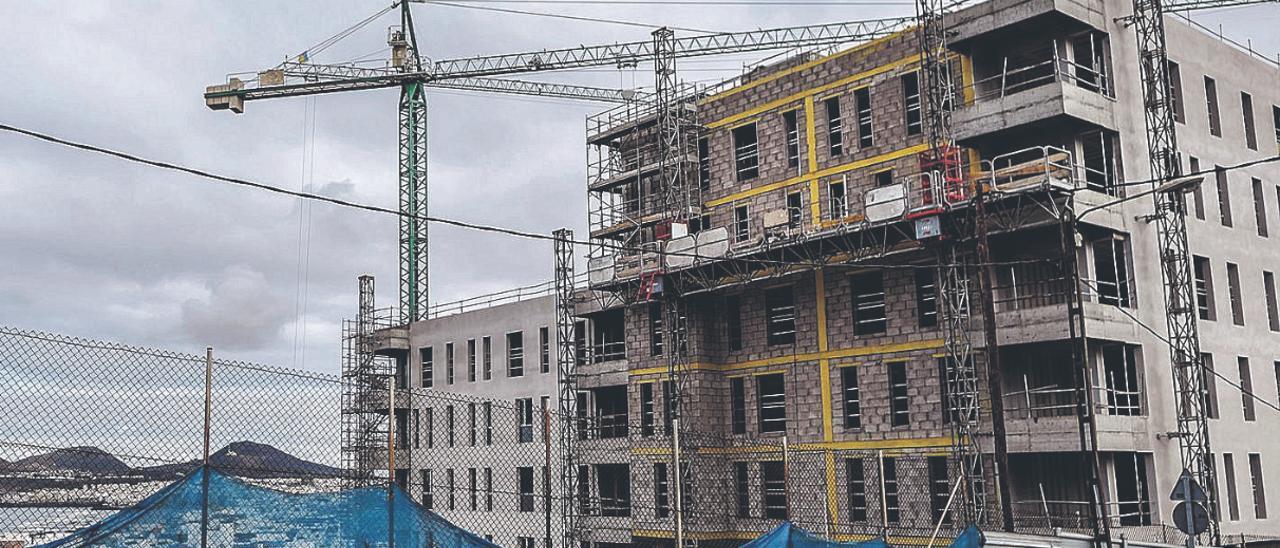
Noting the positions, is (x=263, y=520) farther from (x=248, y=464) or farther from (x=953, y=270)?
(x=953, y=270)

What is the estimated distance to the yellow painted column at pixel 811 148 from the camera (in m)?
43.2

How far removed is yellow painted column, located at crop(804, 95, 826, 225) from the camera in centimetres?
4325

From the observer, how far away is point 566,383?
5172 cm

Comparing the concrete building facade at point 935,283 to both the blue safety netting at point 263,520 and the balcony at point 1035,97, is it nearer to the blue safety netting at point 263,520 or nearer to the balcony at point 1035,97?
the balcony at point 1035,97

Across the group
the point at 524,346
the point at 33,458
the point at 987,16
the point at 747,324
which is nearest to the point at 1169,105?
the point at 987,16

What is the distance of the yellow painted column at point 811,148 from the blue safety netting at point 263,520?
28.7m

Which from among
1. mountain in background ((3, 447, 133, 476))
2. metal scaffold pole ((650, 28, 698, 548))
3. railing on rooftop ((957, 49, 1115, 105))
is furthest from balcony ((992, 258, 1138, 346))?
mountain in background ((3, 447, 133, 476))

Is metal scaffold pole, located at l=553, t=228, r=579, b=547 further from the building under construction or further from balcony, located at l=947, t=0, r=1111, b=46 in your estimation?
balcony, located at l=947, t=0, r=1111, b=46

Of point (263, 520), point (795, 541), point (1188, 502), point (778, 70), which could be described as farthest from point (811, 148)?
point (263, 520)

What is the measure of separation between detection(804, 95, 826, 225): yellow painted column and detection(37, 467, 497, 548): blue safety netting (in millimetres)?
28688

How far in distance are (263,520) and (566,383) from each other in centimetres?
3749

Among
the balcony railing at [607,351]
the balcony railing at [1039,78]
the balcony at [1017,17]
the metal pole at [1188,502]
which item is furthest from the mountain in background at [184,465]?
the balcony railing at [607,351]

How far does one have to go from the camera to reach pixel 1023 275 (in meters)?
36.1

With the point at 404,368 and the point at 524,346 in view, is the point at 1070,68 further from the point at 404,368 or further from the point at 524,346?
the point at 404,368
